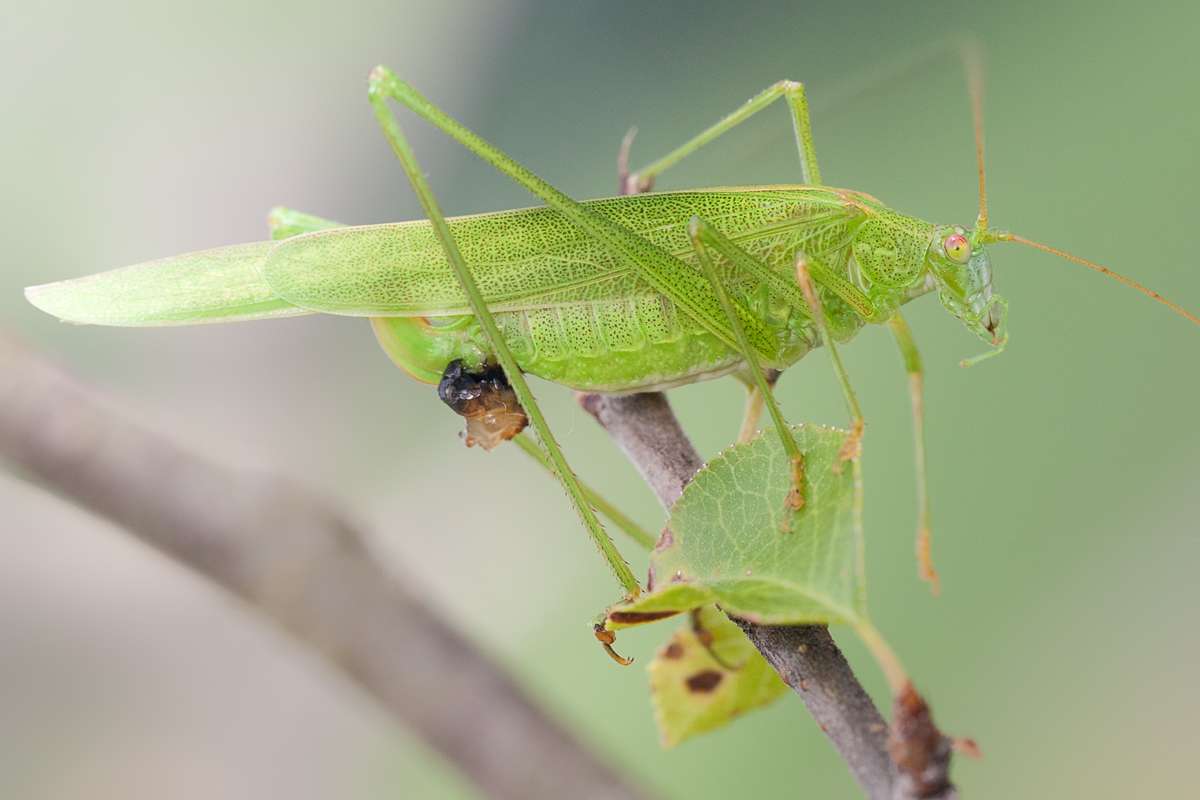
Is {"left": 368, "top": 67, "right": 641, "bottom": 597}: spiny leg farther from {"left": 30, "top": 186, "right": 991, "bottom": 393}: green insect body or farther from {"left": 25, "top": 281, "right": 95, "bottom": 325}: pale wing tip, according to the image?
{"left": 25, "top": 281, "right": 95, "bottom": 325}: pale wing tip

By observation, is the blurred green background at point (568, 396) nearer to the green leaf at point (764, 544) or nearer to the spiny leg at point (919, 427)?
the spiny leg at point (919, 427)

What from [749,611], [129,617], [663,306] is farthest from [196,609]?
[749,611]

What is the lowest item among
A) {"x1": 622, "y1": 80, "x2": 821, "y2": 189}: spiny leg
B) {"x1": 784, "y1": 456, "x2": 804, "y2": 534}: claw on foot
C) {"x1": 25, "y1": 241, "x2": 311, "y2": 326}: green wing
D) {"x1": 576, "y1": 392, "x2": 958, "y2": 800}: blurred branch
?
{"x1": 576, "y1": 392, "x2": 958, "y2": 800}: blurred branch

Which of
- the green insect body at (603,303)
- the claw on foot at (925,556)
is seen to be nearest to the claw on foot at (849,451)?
the green insect body at (603,303)

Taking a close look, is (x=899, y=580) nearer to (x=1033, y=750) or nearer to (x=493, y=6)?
(x=1033, y=750)

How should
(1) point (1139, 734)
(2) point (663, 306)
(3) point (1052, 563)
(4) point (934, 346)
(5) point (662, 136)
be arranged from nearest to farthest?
(2) point (663, 306) < (1) point (1139, 734) < (3) point (1052, 563) < (4) point (934, 346) < (5) point (662, 136)

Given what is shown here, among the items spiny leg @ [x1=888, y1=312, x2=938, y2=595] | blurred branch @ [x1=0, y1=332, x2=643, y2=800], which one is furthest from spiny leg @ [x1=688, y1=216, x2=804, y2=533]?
blurred branch @ [x1=0, y1=332, x2=643, y2=800]
